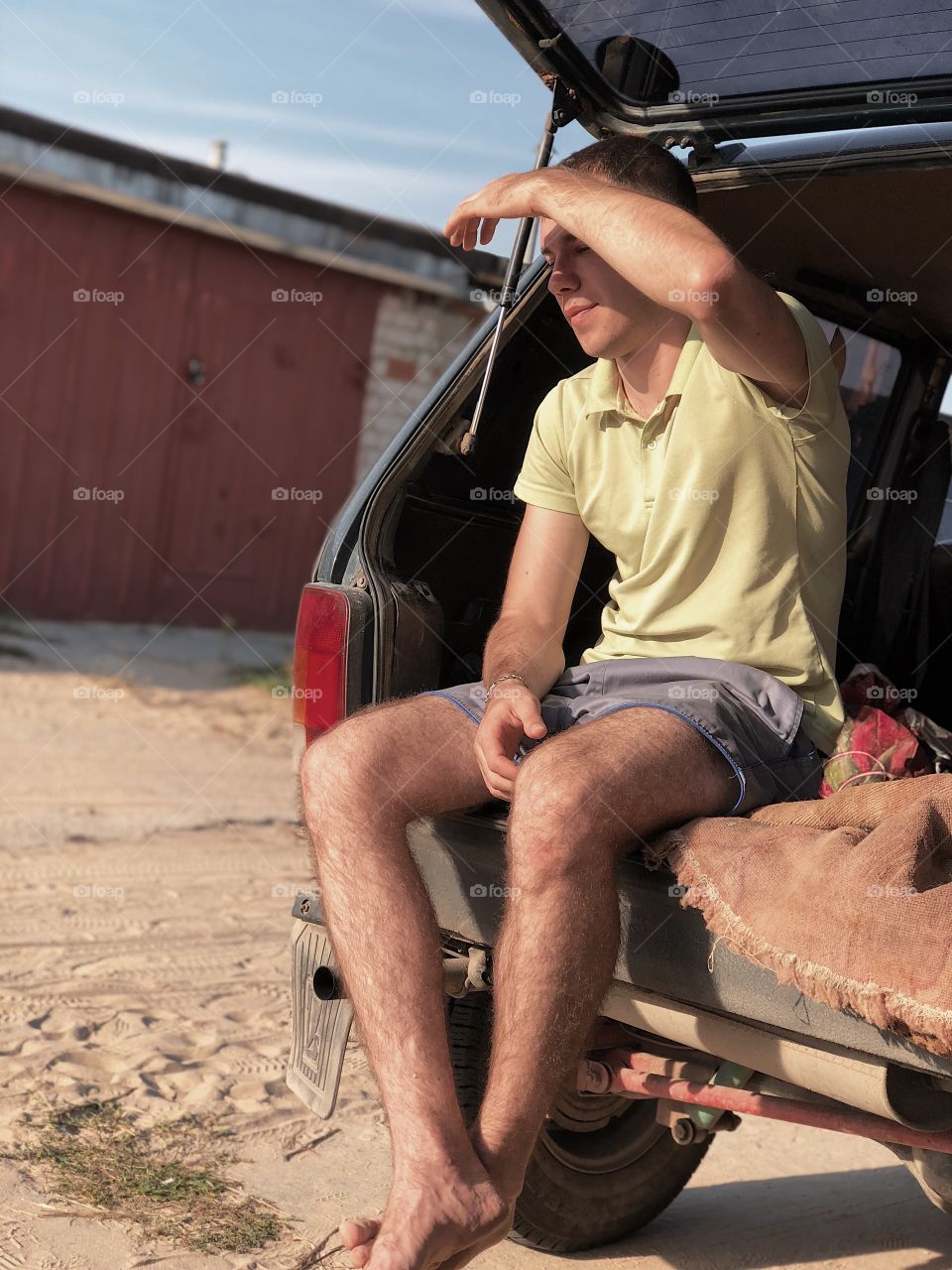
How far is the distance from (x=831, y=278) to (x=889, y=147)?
2.79 feet

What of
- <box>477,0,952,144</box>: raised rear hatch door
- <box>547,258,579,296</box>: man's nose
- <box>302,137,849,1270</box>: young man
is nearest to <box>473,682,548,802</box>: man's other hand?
<box>302,137,849,1270</box>: young man

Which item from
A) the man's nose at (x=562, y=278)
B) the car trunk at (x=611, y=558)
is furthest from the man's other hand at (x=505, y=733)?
the man's nose at (x=562, y=278)

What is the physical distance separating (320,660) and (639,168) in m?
1.19

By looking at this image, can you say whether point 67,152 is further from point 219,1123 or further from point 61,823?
point 219,1123

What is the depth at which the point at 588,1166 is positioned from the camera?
2959 mm

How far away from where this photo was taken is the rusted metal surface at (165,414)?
10.6 metres

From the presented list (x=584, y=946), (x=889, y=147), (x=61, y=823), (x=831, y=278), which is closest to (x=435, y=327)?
(x=61, y=823)

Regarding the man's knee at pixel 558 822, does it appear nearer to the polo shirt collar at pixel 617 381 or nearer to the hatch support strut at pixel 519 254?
the polo shirt collar at pixel 617 381

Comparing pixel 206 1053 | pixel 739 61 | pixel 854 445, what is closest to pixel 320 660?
pixel 206 1053

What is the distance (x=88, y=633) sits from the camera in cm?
1077

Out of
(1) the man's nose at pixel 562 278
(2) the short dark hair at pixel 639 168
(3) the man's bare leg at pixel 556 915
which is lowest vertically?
(3) the man's bare leg at pixel 556 915

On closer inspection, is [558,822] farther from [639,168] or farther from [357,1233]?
[639,168]

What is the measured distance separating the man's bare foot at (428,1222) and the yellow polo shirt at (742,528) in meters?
1.06

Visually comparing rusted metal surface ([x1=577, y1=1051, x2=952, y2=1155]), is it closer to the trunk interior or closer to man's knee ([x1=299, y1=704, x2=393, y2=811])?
man's knee ([x1=299, y1=704, x2=393, y2=811])
